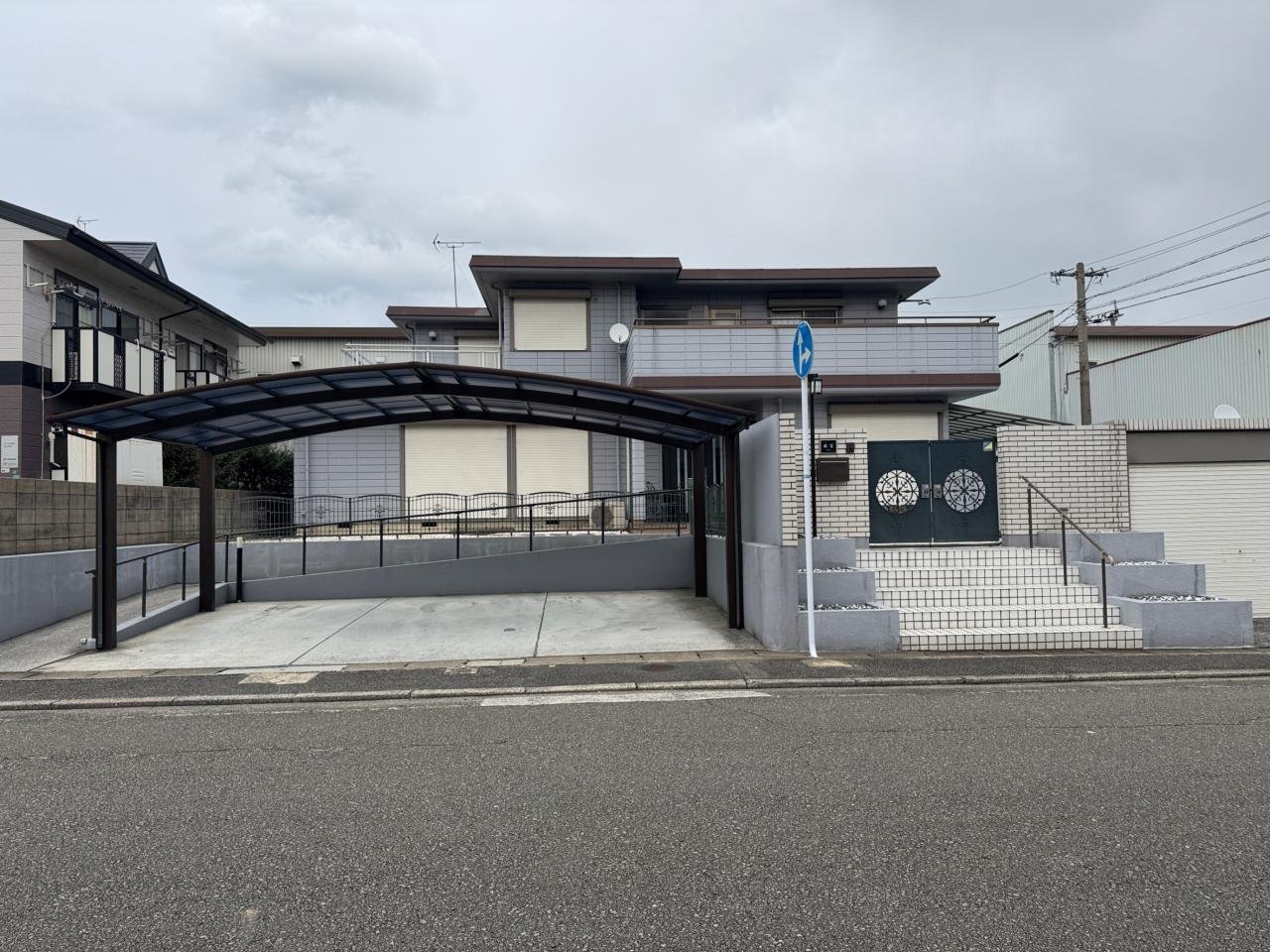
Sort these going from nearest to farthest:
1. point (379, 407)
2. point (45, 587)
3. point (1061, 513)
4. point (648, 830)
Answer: point (648, 830)
point (1061, 513)
point (45, 587)
point (379, 407)

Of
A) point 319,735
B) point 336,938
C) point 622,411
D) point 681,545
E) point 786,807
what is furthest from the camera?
point 681,545

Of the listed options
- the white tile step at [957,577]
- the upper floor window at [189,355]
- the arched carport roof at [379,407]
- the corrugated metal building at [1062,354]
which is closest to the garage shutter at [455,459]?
the arched carport roof at [379,407]

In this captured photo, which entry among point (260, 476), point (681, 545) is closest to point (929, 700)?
point (681, 545)

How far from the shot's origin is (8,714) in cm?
686

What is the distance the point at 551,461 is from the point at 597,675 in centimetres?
1193

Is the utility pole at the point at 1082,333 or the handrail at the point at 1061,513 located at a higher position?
the utility pole at the point at 1082,333

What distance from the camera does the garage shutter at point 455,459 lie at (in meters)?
19.3

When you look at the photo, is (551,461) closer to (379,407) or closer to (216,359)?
(379,407)

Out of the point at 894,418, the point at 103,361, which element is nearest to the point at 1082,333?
the point at 894,418

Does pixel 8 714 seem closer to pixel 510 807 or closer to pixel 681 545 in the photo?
pixel 510 807

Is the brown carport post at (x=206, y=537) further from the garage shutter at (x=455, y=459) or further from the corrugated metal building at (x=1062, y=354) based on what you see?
the corrugated metal building at (x=1062, y=354)

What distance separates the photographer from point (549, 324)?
62.6 ft

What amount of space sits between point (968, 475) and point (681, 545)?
5.03m

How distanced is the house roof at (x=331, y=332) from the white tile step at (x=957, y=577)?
835 inches
